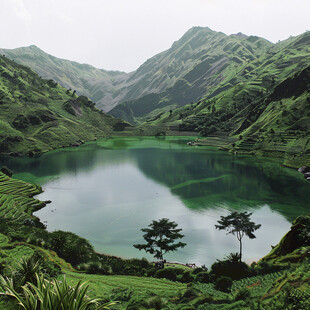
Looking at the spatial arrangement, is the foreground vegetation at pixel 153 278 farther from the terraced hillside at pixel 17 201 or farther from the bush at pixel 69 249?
the terraced hillside at pixel 17 201

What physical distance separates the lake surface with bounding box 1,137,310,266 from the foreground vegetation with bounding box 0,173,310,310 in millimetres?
19196

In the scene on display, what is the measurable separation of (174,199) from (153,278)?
68246 mm

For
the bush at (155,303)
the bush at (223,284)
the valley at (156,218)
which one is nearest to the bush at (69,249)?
the valley at (156,218)

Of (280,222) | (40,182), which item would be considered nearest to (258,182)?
(280,222)

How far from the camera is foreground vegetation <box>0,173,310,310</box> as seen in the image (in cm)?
2031

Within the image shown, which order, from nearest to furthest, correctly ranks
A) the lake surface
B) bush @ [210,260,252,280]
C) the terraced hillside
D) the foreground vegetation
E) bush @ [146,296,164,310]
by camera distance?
the foreground vegetation → bush @ [146,296,164,310] → bush @ [210,260,252,280] → the lake surface → the terraced hillside

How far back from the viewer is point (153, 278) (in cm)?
4269

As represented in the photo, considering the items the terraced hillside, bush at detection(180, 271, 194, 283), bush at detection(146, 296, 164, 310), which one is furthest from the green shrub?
the terraced hillside

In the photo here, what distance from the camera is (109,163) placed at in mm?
193625

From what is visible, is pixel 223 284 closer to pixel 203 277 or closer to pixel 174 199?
pixel 203 277

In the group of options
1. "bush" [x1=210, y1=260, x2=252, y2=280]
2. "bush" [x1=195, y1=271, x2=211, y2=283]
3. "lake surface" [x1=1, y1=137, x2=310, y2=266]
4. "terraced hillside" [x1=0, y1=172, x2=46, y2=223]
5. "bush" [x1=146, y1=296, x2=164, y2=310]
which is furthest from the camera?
"terraced hillside" [x1=0, y1=172, x2=46, y2=223]

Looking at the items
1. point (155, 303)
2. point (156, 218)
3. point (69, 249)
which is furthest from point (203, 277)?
point (156, 218)

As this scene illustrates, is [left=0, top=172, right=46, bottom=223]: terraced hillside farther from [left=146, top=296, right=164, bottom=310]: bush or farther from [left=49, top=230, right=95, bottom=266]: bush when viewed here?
[left=146, top=296, right=164, bottom=310]: bush

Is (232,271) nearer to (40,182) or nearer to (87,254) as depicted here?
(87,254)
